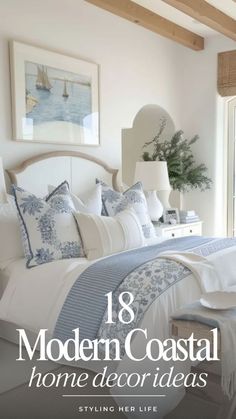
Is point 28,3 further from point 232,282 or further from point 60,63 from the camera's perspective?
point 232,282

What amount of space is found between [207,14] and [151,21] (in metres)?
0.59

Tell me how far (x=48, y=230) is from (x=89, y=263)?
0.39 m

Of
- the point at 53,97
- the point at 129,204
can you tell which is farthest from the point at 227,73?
the point at 129,204

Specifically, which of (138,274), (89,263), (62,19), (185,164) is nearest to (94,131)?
(62,19)

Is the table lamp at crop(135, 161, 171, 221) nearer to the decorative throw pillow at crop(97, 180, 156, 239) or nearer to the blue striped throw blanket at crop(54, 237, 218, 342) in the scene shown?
the decorative throw pillow at crop(97, 180, 156, 239)

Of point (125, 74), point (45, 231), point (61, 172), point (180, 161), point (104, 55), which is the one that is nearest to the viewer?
point (45, 231)

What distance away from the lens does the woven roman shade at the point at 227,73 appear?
479cm

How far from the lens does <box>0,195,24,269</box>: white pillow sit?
Result: 8.92ft

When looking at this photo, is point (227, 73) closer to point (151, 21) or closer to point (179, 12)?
point (179, 12)

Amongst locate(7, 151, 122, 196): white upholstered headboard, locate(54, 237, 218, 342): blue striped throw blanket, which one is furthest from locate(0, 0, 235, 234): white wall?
locate(54, 237, 218, 342): blue striped throw blanket

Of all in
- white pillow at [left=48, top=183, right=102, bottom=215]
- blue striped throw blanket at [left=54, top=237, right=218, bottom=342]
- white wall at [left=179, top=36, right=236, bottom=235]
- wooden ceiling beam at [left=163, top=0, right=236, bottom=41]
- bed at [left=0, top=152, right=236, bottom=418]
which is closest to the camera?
bed at [left=0, top=152, right=236, bottom=418]

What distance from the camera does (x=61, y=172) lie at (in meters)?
3.64

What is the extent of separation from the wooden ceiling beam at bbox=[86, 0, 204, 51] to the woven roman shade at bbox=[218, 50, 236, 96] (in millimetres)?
314

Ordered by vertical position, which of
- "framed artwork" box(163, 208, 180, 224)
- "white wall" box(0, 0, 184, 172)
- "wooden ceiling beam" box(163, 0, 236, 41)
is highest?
"wooden ceiling beam" box(163, 0, 236, 41)
